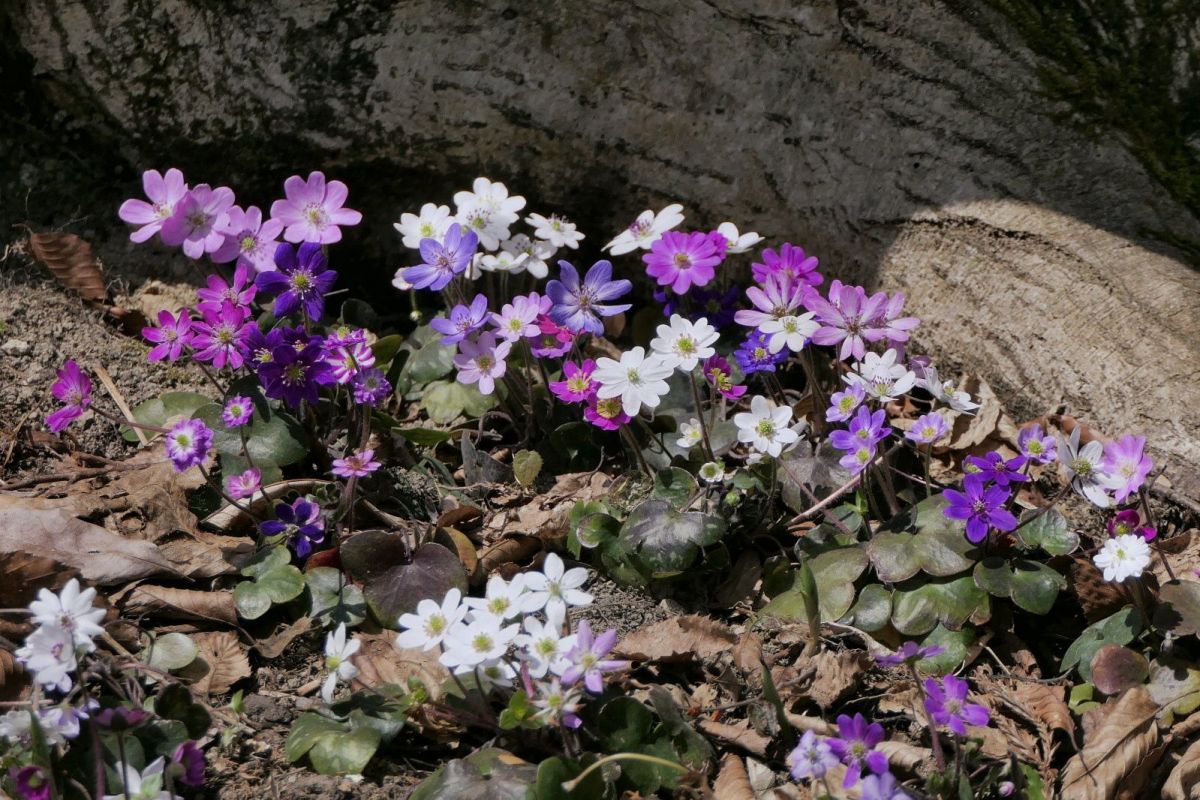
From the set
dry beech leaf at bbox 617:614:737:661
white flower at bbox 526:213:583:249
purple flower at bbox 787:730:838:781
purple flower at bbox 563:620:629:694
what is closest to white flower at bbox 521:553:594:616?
purple flower at bbox 563:620:629:694

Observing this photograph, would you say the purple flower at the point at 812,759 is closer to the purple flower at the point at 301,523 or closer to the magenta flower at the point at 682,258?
the purple flower at the point at 301,523

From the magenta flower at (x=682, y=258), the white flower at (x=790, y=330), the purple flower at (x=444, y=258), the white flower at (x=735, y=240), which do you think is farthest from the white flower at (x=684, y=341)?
the purple flower at (x=444, y=258)

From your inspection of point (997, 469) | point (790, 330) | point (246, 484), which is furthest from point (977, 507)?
point (246, 484)

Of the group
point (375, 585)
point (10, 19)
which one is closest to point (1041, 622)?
point (375, 585)

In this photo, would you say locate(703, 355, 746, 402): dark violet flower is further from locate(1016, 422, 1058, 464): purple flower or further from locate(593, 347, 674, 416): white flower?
locate(1016, 422, 1058, 464): purple flower

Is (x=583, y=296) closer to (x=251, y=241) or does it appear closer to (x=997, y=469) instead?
(x=251, y=241)
